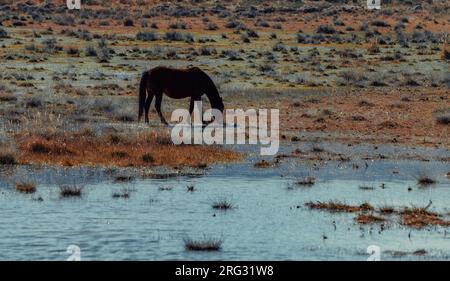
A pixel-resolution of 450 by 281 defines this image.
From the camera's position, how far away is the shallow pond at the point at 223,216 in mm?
15172

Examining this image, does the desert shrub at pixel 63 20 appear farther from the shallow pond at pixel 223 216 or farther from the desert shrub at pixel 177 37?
the shallow pond at pixel 223 216

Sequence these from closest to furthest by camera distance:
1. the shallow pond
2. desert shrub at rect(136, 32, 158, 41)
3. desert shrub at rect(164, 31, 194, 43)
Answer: the shallow pond, desert shrub at rect(136, 32, 158, 41), desert shrub at rect(164, 31, 194, 43)

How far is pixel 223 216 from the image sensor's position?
17766 millimetres

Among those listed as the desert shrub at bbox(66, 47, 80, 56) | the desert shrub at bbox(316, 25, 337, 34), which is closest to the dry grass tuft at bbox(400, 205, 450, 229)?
the desert shrub at bbox(66, 47, 80, 56)

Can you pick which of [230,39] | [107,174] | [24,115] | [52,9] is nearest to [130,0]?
[52,9]

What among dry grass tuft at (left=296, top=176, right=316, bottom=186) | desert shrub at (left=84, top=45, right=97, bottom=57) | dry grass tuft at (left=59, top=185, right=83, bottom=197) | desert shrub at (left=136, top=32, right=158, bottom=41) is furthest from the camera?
desert shrub at (left=136, top=32, right=158, bottom=41)

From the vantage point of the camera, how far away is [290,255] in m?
14.9

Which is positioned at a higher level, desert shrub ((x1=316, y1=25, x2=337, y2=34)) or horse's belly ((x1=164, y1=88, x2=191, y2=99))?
horse's belly ((x1=164, y1=88, x2=191, y2=99))

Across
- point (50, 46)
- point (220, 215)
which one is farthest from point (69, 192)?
point (50, 46)

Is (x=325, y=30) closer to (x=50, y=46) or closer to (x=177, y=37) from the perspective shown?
(x=177, y=37)

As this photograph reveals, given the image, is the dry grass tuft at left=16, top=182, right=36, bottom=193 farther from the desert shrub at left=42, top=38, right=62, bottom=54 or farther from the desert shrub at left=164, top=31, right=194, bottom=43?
the desert shrub at left=164, top=31, right=194, bottom=43

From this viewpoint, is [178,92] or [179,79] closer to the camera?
[179,79]

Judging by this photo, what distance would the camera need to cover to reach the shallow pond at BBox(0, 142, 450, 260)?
15.2 meters

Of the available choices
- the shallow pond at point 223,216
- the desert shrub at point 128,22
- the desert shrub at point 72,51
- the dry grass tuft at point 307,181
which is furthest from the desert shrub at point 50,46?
the dry grass tuft at point 307,181
